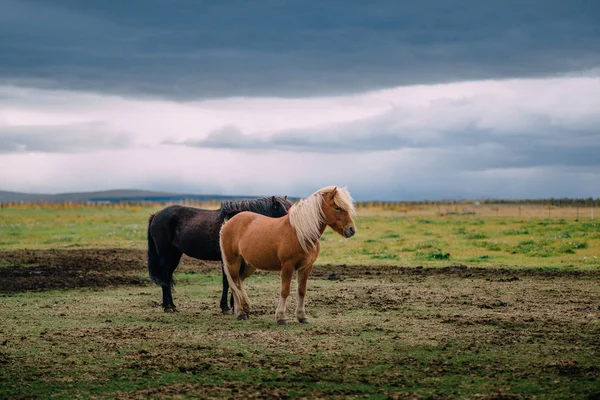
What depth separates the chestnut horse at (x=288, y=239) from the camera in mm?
10406

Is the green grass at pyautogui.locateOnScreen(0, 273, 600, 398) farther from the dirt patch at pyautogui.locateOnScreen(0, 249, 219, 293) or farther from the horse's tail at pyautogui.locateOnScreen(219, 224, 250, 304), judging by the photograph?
the dirt patch at pyautogui.locateOnScreen(0, 249, 219, 293)

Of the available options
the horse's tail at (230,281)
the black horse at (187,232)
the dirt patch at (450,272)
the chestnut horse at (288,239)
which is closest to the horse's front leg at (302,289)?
the chestnut horse at (288,239)

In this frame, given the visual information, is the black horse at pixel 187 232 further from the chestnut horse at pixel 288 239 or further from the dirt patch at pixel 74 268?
the dirt patch at pixel 74 268

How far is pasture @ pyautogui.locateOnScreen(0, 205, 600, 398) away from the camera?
7.07 metres

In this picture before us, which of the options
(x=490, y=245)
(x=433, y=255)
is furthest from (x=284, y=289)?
(x=490, y=245)

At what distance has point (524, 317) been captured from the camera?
11203mm

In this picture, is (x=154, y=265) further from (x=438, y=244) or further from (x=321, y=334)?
(x=438, y=244)

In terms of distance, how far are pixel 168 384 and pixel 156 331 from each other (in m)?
3.16

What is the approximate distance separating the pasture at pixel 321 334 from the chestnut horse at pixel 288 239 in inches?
22.9

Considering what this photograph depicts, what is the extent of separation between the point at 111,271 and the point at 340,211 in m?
11.2

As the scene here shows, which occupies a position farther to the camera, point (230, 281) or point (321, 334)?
point (230, 281)

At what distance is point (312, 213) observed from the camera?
1047 centimetres

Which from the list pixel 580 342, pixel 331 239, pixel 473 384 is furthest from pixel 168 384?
pixel 331 239

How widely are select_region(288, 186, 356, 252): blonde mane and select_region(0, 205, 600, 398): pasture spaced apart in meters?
1.36
